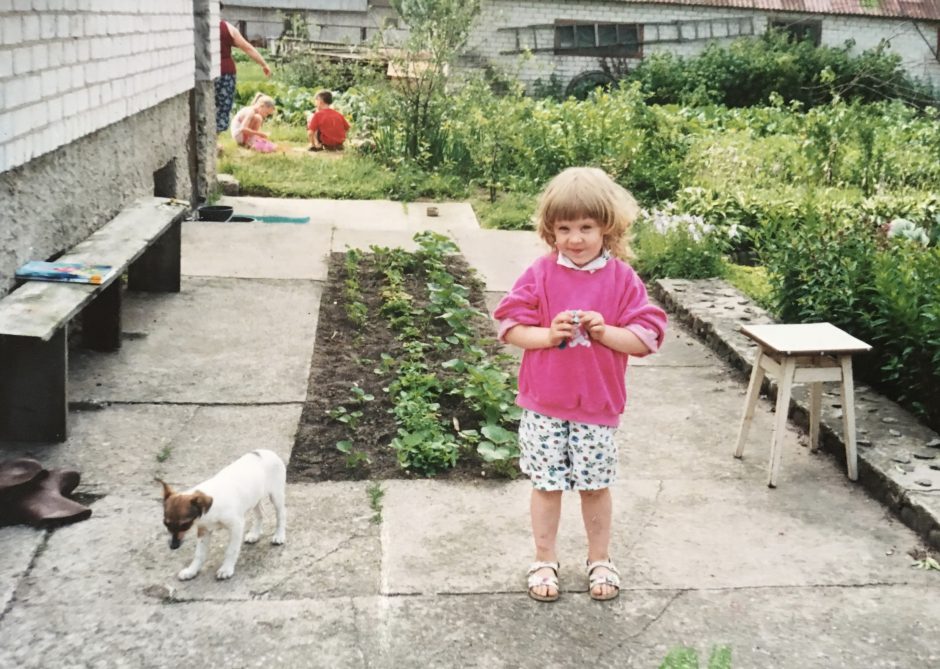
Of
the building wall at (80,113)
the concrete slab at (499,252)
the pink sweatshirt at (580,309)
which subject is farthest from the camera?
the concrete slab at (499,252)

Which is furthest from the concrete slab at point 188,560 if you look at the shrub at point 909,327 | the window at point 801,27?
the window at point 801,27

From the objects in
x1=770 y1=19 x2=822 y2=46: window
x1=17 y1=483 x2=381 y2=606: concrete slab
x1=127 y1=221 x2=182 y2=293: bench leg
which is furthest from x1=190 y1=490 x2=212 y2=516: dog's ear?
x1=770 y1=19 x2=822 y2=46: window

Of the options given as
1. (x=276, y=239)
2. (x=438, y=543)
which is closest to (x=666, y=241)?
(x=276, y=239)

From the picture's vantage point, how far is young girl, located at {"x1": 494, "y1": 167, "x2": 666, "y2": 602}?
3340 millimetres

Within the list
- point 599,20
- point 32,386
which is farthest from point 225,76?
point 599,20

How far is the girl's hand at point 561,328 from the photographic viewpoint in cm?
323

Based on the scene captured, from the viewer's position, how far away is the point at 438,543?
3.85m

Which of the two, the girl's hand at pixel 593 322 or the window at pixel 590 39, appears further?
the window at pixel 590 39

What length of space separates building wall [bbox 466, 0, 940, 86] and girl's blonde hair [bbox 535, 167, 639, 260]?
20643 mm

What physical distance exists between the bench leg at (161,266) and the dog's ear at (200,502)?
148 inches

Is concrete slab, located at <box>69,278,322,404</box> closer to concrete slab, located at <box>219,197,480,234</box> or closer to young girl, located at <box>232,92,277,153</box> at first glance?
concrete slab, located at <box>219,197,480,234</box>

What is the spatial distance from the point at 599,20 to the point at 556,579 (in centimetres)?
2277

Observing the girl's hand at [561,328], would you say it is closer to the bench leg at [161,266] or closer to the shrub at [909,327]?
the shrub at [909,327]

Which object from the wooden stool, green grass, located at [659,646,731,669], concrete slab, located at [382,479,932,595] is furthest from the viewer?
the wooden stool
